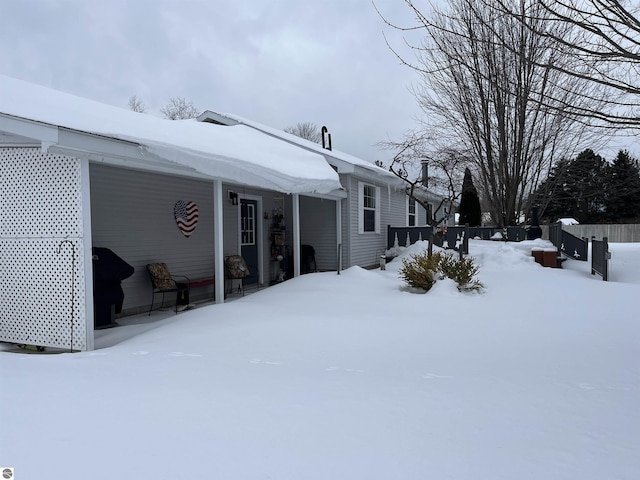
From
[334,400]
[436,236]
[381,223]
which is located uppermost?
[381,223]

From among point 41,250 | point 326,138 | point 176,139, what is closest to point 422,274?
point 176,139

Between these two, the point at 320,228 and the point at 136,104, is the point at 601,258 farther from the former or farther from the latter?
the point at 136,104

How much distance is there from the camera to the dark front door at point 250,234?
11.2 meters

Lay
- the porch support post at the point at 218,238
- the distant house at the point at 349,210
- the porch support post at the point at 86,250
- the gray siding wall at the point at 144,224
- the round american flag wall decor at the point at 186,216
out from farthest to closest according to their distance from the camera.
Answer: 1. the distant house at the point at 349,210
2. the round american flag wall decor at the point at 186,216
3. the gray siding wall at the point at 144,224
4. the porch support post at the point at 218,238
5. the porch support post at the point at 86,250

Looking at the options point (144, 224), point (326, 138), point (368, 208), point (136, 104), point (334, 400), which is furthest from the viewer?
point (136, 104)

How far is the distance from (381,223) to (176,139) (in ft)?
30.4

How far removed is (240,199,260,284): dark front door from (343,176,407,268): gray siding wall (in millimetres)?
2422

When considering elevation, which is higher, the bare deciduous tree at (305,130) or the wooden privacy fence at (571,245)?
the bare deciduous tree at (305,130)

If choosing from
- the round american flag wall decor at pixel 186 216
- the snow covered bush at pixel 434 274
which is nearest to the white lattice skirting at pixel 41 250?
the round american flag wall decor at pixel 186 216

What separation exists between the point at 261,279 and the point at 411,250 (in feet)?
16.6

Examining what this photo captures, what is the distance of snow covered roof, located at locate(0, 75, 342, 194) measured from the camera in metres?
5.50

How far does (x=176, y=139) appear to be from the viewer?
7047 millimetres

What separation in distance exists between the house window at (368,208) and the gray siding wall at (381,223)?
0.54 feet

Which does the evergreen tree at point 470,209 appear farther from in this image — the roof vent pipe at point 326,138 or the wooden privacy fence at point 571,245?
the roof vent pipe at point 326,138
